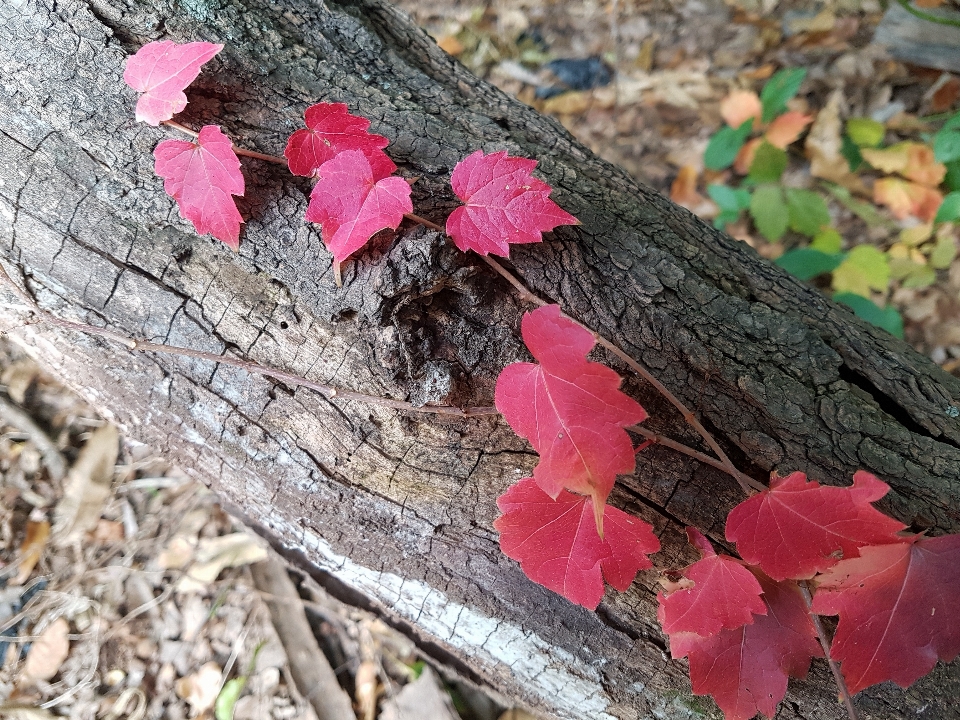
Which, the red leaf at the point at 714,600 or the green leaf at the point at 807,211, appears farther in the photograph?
the green leaf at the point at 807,211

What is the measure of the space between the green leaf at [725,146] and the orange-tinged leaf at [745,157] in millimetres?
153

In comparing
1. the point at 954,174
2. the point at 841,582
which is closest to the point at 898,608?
the point at 841,582

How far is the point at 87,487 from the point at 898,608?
2.70 m

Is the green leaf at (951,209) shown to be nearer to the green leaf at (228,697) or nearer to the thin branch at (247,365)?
the thin branch at (247,365)

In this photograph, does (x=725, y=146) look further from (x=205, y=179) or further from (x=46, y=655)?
(x=46, y=655)

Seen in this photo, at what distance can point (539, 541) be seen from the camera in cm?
99

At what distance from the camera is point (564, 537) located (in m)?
0.98

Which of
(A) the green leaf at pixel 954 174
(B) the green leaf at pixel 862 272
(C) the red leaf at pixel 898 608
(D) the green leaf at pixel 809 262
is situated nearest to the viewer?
(C) the red leaf at pixel 898 608

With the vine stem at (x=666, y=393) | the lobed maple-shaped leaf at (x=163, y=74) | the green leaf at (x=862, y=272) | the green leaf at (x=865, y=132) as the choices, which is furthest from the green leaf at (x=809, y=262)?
the lobed maple-shaped leaf at (x=163, y=74)

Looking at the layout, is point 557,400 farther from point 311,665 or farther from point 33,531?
point 33,531

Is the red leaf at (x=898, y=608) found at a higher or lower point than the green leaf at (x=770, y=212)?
lower

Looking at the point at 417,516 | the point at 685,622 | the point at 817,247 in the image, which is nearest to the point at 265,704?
the point at 417,516

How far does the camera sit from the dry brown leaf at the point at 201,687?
2.06 m

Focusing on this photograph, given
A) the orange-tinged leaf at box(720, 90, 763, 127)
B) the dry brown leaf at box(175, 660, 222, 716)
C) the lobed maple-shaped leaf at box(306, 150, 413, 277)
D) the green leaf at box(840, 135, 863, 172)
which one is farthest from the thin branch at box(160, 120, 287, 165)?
the green leaf at box(840, 135, 863, 172)
